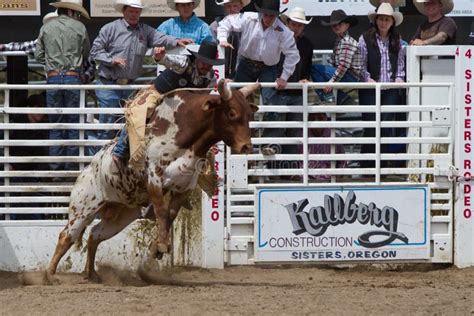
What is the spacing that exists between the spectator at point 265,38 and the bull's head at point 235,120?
1.22m

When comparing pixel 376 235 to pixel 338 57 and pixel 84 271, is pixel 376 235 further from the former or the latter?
pixel 84 271

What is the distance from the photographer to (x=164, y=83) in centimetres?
914

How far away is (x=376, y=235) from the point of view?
10039 millimetres

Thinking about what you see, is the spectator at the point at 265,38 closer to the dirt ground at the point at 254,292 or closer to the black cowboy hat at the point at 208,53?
the black cowboy hat at the point at 208,53

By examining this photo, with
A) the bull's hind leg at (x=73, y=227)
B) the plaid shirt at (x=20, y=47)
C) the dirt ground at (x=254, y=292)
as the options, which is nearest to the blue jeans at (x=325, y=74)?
the dirt ground at (x=254, y=292)

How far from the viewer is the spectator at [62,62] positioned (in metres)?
10.1

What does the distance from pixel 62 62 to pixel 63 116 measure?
1.71 ft

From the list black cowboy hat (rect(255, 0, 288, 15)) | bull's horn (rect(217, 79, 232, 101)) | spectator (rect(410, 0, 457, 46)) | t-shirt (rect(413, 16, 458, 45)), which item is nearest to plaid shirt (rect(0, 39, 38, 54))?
black cowboy hat (rect(255, 0, 288, 15))

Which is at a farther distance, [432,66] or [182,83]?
[432,66]

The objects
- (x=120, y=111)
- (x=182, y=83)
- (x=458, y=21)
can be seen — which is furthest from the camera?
(x=458, y=21)

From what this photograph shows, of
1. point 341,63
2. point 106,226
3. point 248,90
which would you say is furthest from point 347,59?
point 106,226

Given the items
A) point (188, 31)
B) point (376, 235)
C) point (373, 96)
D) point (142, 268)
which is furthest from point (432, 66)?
point (142, 268)

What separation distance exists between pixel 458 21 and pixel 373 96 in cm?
255

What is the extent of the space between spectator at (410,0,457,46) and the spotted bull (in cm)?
235
